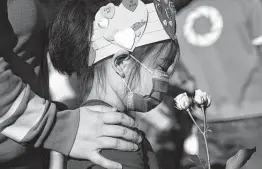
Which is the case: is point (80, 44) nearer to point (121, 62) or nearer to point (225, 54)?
point (121, 62)

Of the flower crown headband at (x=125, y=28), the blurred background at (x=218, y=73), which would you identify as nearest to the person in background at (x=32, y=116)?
the flower crown headband at (x=125, y=28)

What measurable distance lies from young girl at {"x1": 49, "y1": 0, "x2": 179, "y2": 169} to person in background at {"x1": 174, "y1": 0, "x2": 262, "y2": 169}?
1.10 feet

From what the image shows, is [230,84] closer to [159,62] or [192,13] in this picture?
[192,13]

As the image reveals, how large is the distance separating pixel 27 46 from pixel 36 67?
7cm

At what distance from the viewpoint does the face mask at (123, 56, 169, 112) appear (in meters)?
0.86

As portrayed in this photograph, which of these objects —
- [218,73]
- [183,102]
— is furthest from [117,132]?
[218,73]

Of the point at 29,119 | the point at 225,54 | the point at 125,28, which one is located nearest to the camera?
the point at 29,119

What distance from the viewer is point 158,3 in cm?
88

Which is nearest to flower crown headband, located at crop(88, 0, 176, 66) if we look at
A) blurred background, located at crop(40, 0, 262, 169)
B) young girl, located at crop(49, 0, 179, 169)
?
young girl, located at crop(49, 0, 179, 169)

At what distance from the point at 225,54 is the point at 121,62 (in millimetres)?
448

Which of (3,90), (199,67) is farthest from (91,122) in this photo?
(199,67)

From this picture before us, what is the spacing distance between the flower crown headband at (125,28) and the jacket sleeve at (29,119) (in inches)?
6.4

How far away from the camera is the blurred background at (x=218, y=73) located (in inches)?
46.7

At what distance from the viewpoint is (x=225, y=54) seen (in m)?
1.21
